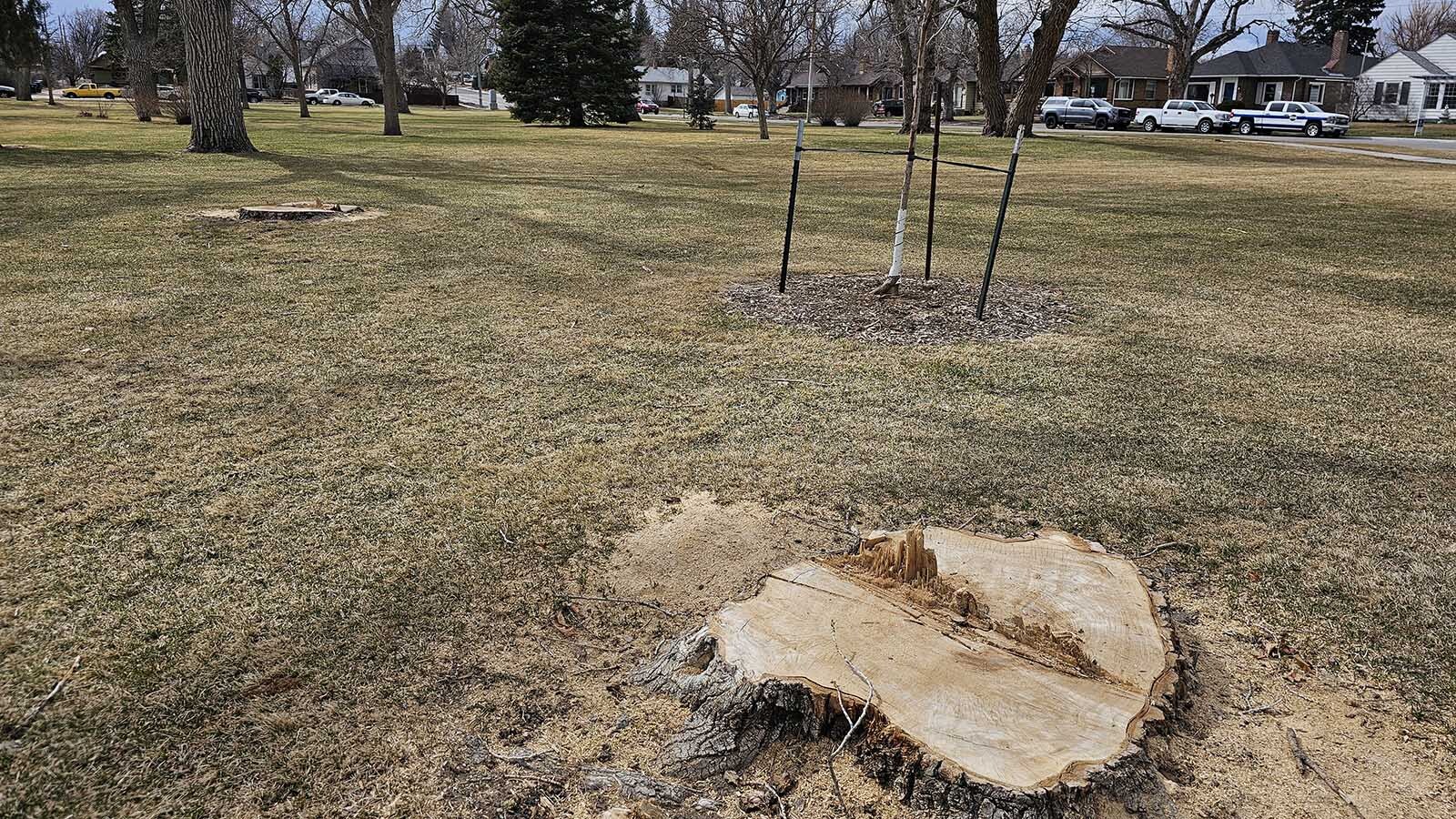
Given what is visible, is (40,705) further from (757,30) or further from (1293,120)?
(1293,120)

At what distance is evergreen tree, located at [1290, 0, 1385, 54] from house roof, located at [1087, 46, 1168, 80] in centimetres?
833

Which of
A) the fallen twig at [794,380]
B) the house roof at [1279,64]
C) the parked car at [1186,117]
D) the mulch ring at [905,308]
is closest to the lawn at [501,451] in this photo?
the fallen twig at [794,380]

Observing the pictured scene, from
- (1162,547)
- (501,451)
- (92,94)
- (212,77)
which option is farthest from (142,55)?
(1162,547)

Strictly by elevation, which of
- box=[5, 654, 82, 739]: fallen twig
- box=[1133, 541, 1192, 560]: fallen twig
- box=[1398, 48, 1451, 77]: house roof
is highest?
box=[1398, 48, 1451, 77]: house roof

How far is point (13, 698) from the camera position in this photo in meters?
2.18

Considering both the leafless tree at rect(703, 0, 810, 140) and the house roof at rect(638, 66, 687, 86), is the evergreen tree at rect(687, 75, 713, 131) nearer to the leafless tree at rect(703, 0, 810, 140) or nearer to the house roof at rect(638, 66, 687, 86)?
the leafless tree at rect(703, 0, 810, 140)

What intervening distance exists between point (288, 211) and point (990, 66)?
74.0ft

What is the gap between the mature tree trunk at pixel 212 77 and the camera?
14.6m

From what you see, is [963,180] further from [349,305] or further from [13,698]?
[13,698]

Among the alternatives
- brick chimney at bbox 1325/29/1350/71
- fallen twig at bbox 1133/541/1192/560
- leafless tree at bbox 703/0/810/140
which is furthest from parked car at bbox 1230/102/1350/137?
fallen twig at bbox 1133/541/1192/560

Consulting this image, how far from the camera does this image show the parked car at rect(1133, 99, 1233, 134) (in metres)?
39.6

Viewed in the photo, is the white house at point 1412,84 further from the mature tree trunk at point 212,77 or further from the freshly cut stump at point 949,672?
the freshly cut stump at point 949,672

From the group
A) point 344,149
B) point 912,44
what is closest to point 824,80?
point 912,44

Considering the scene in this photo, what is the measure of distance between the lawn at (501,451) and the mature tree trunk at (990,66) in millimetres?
18534
